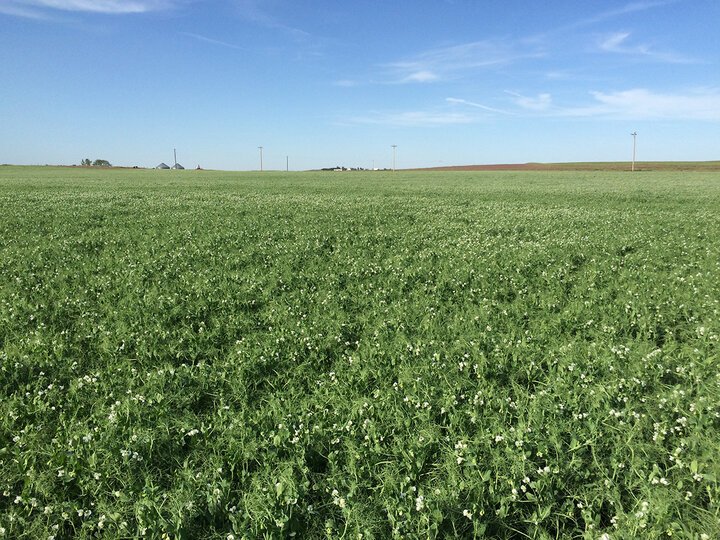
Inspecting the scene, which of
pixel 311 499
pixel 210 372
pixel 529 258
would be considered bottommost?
pixel 311 499

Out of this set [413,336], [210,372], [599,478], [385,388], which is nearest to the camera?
[599,478]

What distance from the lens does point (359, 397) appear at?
554cm

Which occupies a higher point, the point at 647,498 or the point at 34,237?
the point at 34,237

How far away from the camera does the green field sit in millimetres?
3760

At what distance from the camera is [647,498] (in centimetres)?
381

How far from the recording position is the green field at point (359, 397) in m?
3.76

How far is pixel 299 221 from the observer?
18.7 meters

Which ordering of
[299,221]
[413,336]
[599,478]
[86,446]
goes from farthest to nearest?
[299,221] → [413,336] → [86,446] → [599,478]

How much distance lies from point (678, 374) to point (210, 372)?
6732 mm

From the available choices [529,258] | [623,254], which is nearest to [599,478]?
[529,258]

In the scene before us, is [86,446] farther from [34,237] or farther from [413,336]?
[34,237]

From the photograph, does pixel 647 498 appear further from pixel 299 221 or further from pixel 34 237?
pixel 34 237

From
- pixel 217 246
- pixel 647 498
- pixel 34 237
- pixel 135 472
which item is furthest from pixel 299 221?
pixel 647 498

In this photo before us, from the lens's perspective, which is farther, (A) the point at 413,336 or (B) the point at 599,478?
(A) the point at 413,336
